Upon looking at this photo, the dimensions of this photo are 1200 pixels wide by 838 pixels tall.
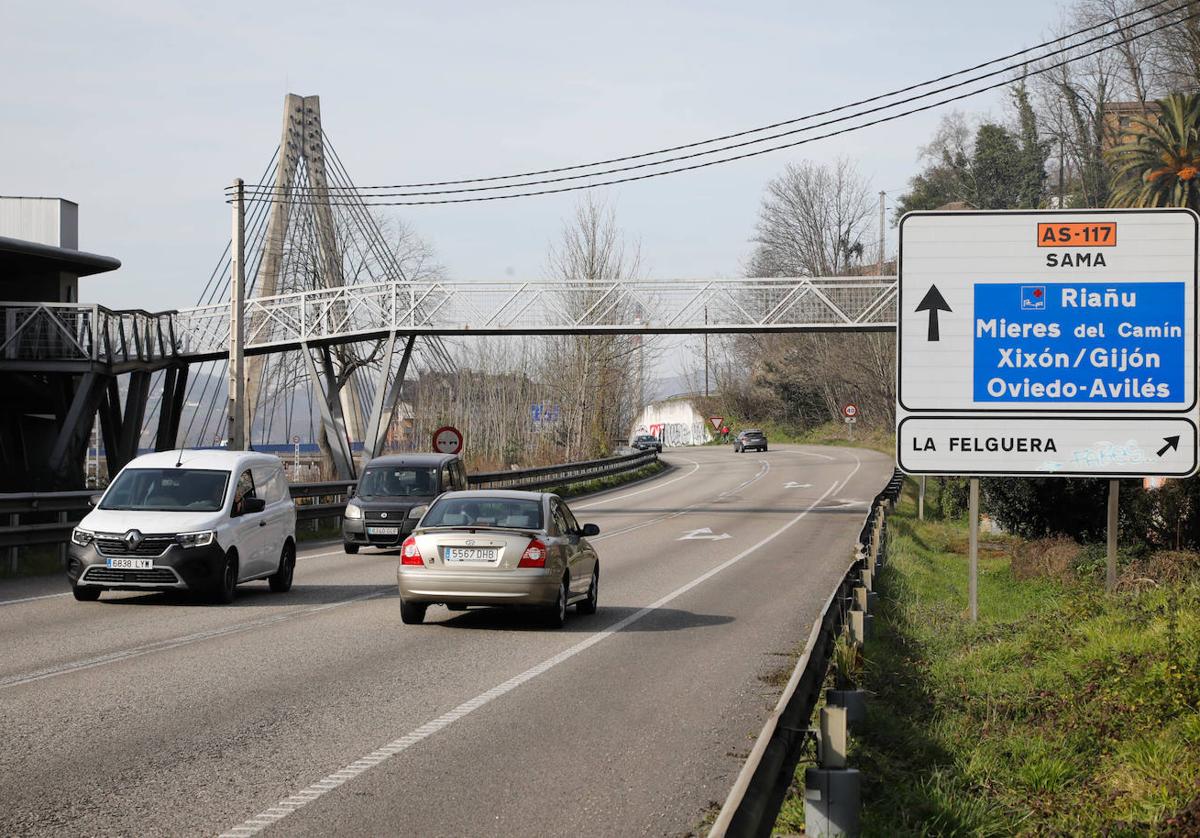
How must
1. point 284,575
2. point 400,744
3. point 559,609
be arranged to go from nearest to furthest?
point 400,744, point 559,609, point 284,575

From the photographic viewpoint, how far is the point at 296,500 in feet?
102

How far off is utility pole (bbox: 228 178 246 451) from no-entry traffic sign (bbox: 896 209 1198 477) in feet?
63.7

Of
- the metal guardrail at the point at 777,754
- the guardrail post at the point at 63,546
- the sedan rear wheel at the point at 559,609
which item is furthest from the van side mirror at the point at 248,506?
the metal guardrail at the point at 777,754

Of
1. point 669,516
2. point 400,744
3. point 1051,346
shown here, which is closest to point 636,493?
point 669,516

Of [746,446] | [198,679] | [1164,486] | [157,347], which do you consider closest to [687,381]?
[746,446]

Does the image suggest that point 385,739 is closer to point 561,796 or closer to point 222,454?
point 561,796

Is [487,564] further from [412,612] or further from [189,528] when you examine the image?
[189,528]

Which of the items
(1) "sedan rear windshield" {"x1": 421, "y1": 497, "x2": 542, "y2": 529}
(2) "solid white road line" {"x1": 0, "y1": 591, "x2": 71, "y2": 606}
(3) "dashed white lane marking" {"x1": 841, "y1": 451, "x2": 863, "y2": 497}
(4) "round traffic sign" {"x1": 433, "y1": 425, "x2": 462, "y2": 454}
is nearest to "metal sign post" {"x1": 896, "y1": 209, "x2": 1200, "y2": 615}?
(1) "sedan rear windshield" {"x1": 421, "y1": 497, "x2": 542, "y2": 529}

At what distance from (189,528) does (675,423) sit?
106 metres

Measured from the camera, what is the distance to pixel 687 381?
134250 millimetres

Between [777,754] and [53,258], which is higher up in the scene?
[53,258]

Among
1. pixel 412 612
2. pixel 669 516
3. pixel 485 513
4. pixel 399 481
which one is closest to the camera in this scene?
pixel 412 612

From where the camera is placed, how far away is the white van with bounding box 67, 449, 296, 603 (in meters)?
15.4

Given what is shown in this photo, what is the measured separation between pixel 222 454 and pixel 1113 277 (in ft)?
34.9
